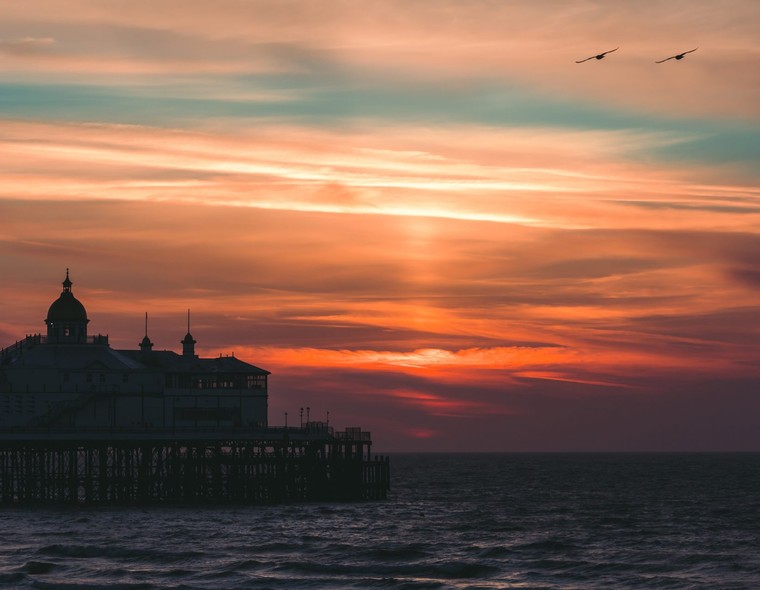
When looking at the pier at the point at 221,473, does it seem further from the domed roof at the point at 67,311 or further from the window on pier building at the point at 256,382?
the domed roof at the point at 67,311

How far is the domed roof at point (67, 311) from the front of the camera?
360ft

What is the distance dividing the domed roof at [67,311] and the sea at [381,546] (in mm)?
19219

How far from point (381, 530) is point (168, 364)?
3683 centimetres

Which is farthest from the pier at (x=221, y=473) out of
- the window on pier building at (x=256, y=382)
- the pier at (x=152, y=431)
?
the window on pier building at (x=256, y=382)

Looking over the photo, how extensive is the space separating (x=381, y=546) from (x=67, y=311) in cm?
4791

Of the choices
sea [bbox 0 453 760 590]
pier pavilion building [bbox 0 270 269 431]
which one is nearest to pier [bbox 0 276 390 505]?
pier pavilion building [bbox 0 270 269 431]

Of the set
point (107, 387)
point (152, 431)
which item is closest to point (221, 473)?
point (152, 431)

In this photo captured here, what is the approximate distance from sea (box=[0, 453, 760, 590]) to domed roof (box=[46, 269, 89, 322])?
1922cm

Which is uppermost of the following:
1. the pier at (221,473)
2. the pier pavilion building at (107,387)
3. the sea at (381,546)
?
the pier pavilion building at (107,387)

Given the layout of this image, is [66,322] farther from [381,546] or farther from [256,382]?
[381,546]

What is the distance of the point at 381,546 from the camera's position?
233 ft

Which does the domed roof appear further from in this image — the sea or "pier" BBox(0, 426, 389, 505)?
the sea

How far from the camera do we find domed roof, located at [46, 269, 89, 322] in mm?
109625

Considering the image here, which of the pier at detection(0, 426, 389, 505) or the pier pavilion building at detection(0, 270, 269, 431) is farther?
the pier pavilion building at detection(0, 270, 269, 431)
